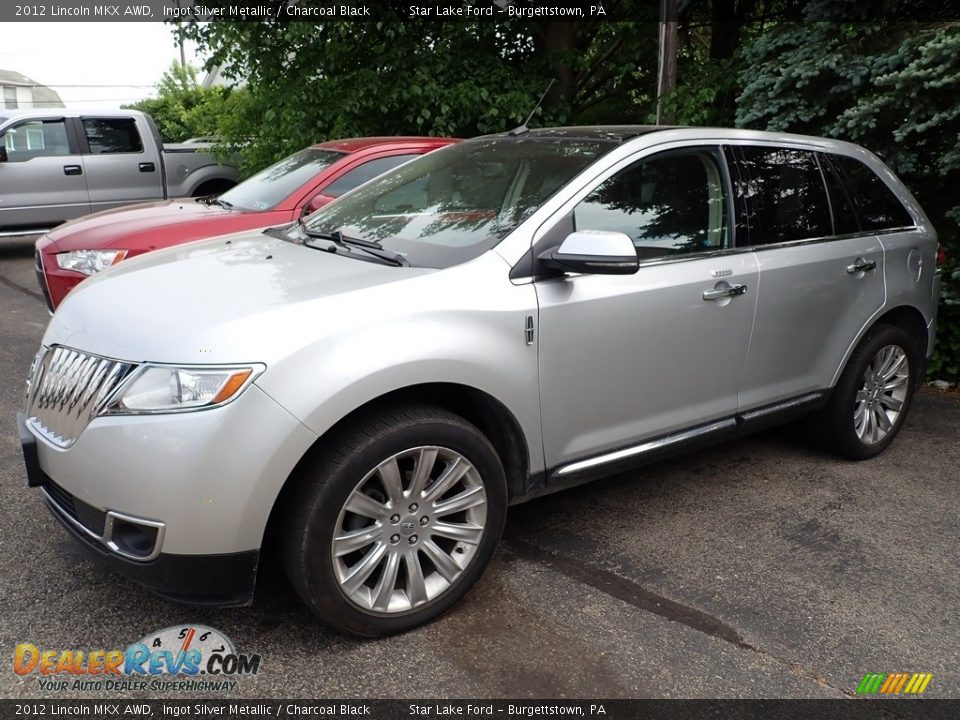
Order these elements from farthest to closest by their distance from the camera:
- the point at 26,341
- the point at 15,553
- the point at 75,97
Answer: the point at 75,97
the point at 26,341
the point at 15,553

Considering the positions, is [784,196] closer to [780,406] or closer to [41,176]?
[780,406]

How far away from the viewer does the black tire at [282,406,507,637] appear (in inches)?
102

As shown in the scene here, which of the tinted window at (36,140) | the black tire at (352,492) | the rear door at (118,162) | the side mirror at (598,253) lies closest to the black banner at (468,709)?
the black tire at (352,492)

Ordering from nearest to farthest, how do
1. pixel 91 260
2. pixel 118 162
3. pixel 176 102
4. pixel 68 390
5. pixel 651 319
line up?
pixel 68 390, pixel 651 319, pixel 91 260, pixel 118 162, pixel 176 102

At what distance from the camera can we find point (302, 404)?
8.27ft

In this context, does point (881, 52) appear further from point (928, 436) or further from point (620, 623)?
point (620, 623)

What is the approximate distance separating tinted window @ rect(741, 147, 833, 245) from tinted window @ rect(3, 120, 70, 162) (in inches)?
389

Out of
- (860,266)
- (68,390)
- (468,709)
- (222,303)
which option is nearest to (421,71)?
(860,266)

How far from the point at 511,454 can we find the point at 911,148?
4338mm

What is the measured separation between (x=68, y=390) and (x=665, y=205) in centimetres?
236

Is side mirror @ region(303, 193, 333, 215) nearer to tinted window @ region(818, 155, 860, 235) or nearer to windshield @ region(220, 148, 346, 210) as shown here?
windshield @ region(220, 148, 346, 210)

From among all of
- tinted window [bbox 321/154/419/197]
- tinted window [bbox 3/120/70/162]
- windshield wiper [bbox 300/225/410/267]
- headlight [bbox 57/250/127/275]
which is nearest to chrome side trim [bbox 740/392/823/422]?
windshield wiper [bbox 300/225/410/267]

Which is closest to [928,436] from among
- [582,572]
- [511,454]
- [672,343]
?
[672,343]

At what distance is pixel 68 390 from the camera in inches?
107
